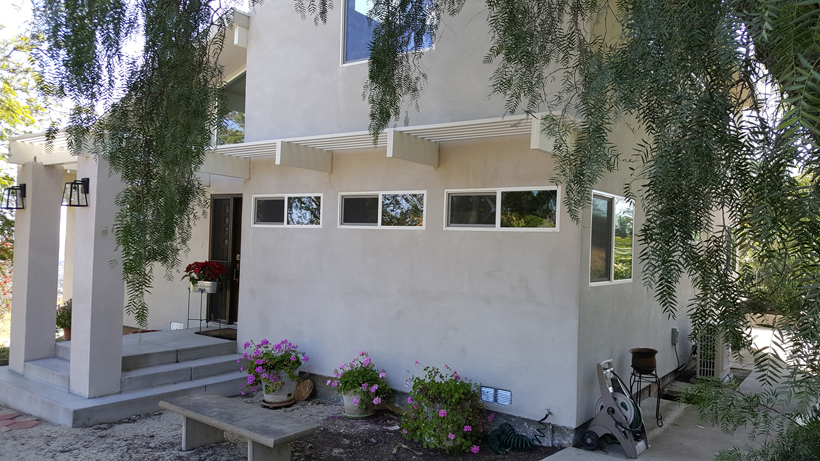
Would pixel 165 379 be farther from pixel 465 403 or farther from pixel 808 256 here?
pixel 808 256

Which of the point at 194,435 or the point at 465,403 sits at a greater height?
the point at 465,403

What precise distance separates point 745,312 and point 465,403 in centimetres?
388

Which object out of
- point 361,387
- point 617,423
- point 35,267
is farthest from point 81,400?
point 617,423

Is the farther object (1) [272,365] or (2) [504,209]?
(1) [272,365]

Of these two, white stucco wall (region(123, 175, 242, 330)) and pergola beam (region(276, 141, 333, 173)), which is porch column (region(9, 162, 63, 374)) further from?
pergola beam (region(276, 141, 333, 173))

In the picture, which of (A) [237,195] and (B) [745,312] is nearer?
(B) [745,312]

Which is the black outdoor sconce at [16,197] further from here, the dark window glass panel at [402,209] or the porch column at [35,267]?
the dark window glass panel at [402,209]

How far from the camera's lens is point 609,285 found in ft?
21.3

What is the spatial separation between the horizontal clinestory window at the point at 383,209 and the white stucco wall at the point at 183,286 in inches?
124

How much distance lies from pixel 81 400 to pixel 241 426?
2.79 meters

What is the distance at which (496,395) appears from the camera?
6141 mm

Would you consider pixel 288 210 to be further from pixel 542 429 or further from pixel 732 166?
pixel 732 166

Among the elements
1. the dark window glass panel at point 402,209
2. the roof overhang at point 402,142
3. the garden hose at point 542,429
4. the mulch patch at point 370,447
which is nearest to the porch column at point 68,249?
the roof overhang at point 402,142

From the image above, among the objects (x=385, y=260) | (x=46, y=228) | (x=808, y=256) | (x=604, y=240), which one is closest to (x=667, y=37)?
(x=808, y=256)
